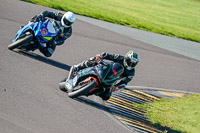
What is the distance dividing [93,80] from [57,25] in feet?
11.6

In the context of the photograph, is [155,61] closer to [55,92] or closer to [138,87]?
[138,87]

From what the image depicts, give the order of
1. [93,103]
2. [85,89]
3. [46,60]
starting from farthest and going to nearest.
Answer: [46,60] < [93,103] < [85,89]

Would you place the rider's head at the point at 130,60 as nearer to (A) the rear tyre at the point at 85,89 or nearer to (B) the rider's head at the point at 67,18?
(A) the rear tyre at the point at 85,89

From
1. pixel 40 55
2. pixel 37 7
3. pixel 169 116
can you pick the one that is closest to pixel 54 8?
pixel 37 7

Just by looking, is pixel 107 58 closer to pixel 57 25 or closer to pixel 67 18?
pixel 67 18

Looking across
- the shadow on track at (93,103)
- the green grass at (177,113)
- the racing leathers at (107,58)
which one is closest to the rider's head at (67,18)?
the racing leathers at (107,58)

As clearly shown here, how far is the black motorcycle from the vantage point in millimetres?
8367

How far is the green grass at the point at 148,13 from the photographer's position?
2003 cm

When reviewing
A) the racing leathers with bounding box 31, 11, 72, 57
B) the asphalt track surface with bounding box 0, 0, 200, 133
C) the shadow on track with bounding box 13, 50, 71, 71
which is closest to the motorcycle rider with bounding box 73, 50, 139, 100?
the asphalt track surface with bounding box 0, 0, 200, 133

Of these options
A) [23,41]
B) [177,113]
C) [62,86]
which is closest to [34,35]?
[23,41]

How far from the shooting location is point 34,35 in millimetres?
10906

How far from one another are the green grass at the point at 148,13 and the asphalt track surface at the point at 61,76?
10.6 ft

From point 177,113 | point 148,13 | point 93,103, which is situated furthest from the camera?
point 148,13

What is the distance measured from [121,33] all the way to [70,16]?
6.61m
